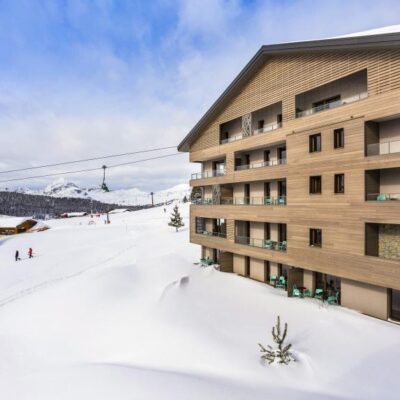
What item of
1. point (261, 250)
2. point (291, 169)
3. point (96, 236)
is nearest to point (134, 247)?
point (96, 236)

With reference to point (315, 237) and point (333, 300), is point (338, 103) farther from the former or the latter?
point (333, 300)

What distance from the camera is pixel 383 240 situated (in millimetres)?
15367

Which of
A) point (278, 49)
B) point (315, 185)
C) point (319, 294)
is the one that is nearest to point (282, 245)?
point (319, 294)

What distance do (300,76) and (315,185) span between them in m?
7.34

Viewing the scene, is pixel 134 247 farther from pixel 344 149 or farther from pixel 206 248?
pixel 344 149

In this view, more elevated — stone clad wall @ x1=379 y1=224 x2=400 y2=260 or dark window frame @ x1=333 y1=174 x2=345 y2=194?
dark window frame @ x1=333 y1=174 x2=345 y2=194

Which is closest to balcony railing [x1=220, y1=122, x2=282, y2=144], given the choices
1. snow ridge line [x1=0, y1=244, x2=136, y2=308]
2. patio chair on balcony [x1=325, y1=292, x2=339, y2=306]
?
patio chair on balcony [x1=325, y1=292, x2=339, y2=306]

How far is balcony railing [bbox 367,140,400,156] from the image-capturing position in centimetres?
1506

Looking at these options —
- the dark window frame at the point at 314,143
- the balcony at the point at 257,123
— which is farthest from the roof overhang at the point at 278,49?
the dark window frame at the point at 314,143

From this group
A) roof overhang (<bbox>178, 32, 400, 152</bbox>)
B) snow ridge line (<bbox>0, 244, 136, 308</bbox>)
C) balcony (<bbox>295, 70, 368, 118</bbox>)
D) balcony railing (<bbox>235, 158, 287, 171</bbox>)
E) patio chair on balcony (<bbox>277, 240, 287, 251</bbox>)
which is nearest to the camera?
roof overhang (<bbox>178, 32, 400, 152</bbox>)

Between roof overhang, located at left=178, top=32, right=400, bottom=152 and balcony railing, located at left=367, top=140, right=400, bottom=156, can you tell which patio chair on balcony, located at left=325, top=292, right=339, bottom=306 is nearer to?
balcony railing, located at left=367, top=140, right=400, bottom=156

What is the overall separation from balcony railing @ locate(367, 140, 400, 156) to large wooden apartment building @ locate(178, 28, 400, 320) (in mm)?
49

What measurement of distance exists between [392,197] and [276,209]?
7.03 metres

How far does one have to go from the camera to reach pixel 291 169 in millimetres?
19016
